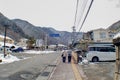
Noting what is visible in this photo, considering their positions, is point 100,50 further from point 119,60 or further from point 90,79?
point 119,60

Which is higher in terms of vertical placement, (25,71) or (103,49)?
(103,49)

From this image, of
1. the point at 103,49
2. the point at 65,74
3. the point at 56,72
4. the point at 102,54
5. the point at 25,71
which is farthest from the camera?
the point at 103,49

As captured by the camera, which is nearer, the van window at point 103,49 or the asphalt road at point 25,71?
the asphalt road at point 25,71

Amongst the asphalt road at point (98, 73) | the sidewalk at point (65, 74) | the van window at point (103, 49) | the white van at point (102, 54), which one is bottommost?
the sidewalk at point (65, 74)

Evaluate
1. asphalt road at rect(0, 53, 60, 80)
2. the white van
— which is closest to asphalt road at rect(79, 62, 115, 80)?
asphalt road at rect(0, 53, 60, 80)

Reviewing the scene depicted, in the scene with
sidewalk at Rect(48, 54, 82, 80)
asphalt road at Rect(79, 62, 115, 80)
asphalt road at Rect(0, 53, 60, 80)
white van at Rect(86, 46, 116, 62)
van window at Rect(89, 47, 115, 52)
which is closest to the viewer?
asphalt road at Rect(79, 62, 115, 80)

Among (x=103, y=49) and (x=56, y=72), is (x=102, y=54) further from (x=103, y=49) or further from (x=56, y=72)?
(x=56, y=72)

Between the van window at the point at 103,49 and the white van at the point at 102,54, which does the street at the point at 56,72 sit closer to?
the white van at the point at 102,54

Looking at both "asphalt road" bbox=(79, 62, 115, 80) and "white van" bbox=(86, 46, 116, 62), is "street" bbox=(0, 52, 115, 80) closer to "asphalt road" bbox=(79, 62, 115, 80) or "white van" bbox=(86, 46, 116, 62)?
"asphalt road" bbox=(79, 62, 115, 80)

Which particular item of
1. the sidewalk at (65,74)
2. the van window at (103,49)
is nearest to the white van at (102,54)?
the van window at (103,49)

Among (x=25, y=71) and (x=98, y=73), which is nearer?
(x=98, y=73)

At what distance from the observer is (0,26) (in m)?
175

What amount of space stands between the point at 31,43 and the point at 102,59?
91499 millimetres

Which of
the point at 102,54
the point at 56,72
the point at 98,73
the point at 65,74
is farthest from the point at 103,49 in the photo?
the point at 65,74
